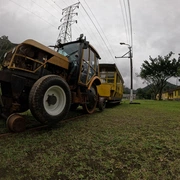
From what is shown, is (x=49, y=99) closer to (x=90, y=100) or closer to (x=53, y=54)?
(x=53, y=54)

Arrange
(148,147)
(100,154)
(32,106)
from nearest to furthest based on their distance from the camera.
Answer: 1. (100,154)
2. (148,147)
3. (32,106)

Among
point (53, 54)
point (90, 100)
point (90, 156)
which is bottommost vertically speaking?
point (90, 156)

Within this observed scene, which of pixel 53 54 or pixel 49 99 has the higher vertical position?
pixel 53 54

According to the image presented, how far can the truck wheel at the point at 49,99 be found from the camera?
285 centimetres

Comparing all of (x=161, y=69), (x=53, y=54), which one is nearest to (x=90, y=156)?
(x=53, y=54)

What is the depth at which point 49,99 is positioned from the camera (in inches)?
126

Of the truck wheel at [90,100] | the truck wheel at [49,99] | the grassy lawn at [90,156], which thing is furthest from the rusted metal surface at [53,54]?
the grassy lawn at [90,156]

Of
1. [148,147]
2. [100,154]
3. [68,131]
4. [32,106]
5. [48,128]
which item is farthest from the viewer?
[48,128]

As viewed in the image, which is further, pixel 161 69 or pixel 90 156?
pixel 161 69

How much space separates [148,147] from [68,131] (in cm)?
154

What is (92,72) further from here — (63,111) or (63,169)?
(63,169)

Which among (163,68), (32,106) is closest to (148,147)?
(32,106)

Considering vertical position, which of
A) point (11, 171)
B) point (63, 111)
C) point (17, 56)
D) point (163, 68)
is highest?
point (163, 68)

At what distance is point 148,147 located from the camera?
2.27 m
